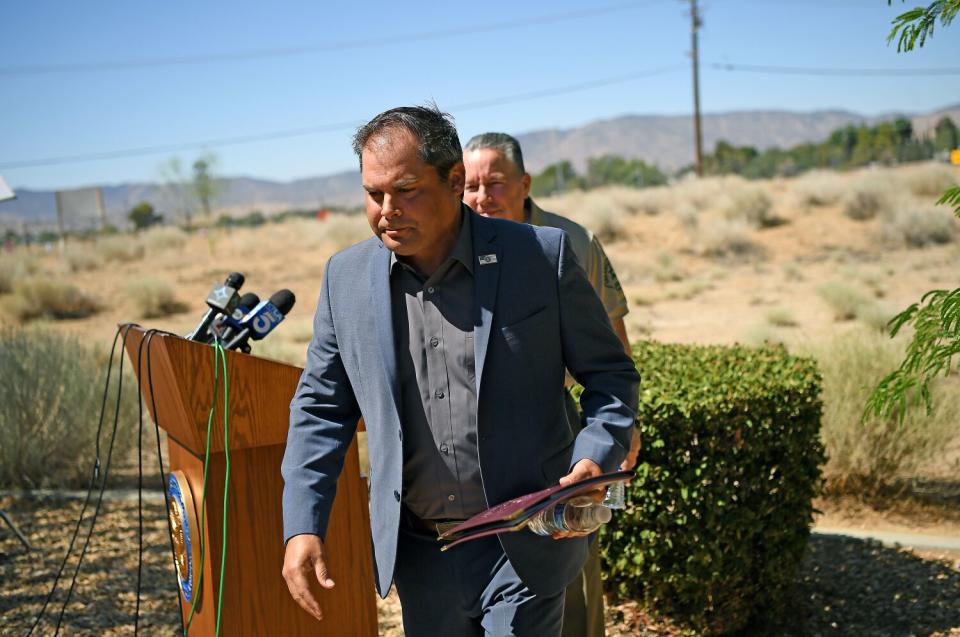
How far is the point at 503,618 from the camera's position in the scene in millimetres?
2418

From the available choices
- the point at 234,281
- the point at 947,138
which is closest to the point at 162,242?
the point at 947,138

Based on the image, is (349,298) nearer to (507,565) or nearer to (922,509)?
(507,565)

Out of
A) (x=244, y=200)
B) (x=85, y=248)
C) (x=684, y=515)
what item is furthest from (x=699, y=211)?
(x=244, y=200)

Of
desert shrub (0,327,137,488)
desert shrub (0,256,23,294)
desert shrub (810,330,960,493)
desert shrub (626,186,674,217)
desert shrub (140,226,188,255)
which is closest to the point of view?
desert shrub (810,330,960,493)

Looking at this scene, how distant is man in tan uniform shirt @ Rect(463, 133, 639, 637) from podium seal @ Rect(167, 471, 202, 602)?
131 centimetres

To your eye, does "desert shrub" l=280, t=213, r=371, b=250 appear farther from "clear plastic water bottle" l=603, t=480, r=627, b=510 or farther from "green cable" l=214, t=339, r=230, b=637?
"clear plastic water bottle" l=603, t=480, r=627, b=510

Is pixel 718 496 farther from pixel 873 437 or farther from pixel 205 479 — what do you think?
pixel 873 437

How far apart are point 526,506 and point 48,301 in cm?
2540

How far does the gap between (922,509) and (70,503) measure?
6.00m

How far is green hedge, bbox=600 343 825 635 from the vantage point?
431cm

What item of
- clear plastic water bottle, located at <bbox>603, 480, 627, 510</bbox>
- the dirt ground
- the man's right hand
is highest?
clear plastic water bottle, located at <bbox>603, 480, 627, 510</bbox>

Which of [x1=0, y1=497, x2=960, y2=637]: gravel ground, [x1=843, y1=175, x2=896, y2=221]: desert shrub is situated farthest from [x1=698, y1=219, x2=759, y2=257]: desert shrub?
[x1=0, y1=497, x2=960, y2=637]: gravel ground

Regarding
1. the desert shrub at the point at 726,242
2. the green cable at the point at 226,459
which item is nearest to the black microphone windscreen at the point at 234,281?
the green cable at the point at 226,459

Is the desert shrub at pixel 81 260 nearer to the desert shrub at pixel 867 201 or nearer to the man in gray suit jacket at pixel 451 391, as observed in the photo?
the desert shrub at pixel 867 201
